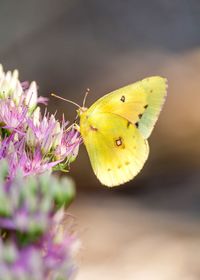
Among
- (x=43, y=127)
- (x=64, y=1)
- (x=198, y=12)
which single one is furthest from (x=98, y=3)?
(x=43, y=127)

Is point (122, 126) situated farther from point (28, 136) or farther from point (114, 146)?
point (28, 136)

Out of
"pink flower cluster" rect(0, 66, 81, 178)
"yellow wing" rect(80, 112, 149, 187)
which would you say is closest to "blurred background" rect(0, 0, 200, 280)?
"yellow wing" rect(80, 112, 149, 187)

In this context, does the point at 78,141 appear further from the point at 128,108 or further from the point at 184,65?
the point at 184,65

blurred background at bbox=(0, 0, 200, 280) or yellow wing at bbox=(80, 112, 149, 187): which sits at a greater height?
yellow wing at bbox=(80, 112, 149, 187)

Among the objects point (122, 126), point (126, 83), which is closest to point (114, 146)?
point (122, 126)

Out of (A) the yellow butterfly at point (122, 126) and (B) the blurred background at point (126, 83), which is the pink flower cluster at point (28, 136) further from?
(B) the blurred background at point (126, 83)

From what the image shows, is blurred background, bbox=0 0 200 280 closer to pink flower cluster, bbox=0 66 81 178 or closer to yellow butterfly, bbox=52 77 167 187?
yellow butterfly, bbox=52 77 167 187
